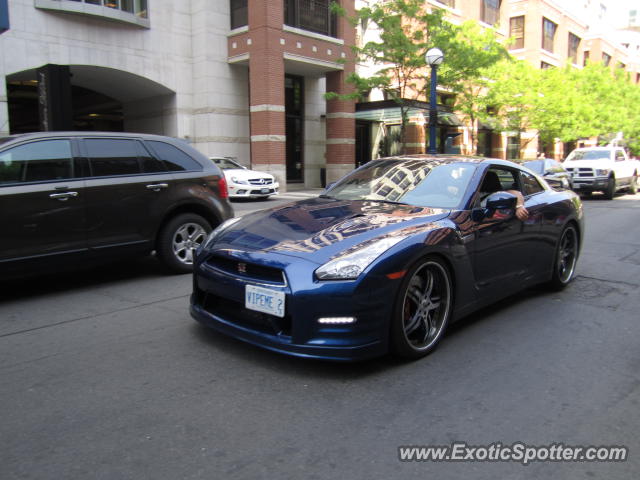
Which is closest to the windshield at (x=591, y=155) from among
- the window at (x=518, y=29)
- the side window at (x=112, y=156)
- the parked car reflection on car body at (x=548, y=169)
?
the parked car reflection on car body at (x=548, y=169)

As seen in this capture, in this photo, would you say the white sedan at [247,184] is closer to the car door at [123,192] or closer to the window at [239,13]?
the window at [239,13]

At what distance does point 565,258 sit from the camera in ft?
19.9

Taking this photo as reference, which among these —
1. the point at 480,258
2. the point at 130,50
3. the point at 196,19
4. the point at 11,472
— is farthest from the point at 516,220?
the point at 196,19

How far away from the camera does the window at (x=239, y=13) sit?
21.8 meters

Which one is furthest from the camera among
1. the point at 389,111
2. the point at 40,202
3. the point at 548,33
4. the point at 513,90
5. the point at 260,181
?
the point at 548,33

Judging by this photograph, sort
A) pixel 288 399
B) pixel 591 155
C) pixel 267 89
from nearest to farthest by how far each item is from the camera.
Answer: pixel 288 399 → pixel 267 89 → pixel 591 155

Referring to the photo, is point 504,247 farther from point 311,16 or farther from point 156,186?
point 311,16

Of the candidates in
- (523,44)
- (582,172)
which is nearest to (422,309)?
(582,172)

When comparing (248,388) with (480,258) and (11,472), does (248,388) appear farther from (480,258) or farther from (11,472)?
(480,258)

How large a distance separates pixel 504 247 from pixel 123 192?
13.6ft

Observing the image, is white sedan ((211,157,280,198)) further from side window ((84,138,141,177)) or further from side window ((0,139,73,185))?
side window ((0,139,73,185))

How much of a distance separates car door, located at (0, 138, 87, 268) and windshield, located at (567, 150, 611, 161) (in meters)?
21.0

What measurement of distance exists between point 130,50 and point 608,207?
18.2 meters

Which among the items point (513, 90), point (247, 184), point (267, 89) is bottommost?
point (247, 184)
